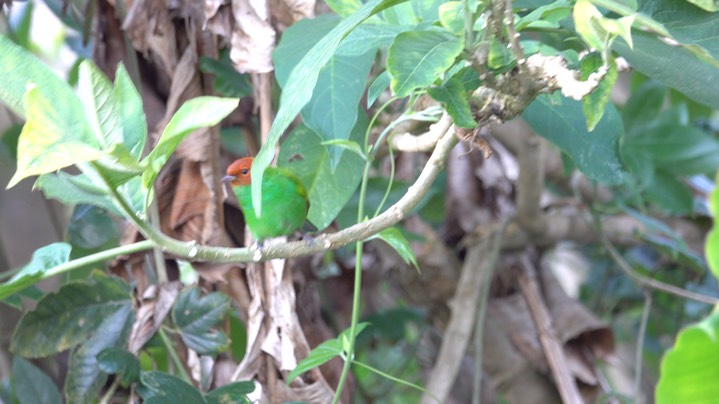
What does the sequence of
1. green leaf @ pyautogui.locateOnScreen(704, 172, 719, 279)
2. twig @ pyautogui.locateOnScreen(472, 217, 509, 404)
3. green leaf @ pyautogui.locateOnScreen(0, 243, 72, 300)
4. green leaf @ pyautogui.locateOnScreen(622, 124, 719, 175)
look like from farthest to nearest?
green leaf @ pyautogui.locateOnScreen(622, 124, 719, 175) < twig @ pyautogui.locateOnScreen(472, 217, 509, 404) < green leaf @ pyautogui.locateOnScreen(0, 243, 72, 300) < green leaf @ pyautogui.locateOnScreen(704, 172, 719, 279)

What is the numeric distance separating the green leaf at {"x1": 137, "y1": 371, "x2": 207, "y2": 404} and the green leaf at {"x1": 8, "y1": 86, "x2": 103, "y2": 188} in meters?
0.54

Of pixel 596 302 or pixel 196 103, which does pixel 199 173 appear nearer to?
pixel 196 103

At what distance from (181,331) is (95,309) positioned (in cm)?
17

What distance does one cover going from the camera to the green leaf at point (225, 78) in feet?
4.58

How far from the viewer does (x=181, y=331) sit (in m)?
1.27

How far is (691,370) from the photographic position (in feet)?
1.70

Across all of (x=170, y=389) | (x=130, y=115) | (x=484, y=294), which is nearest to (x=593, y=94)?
(x=130, y=115)

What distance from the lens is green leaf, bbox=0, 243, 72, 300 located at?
0.87 m

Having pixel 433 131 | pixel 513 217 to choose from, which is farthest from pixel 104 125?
pixel 513 217

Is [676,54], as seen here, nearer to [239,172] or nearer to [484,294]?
[239,172]

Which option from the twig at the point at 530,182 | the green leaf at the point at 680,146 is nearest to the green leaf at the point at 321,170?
the twig at the point at 530,182

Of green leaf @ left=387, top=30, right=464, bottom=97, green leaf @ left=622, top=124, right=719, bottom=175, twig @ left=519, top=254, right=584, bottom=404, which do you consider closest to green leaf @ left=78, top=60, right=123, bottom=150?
green leaf @ left=387, top=30, right=464, bottom=97

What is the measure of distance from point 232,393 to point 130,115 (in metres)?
0.50

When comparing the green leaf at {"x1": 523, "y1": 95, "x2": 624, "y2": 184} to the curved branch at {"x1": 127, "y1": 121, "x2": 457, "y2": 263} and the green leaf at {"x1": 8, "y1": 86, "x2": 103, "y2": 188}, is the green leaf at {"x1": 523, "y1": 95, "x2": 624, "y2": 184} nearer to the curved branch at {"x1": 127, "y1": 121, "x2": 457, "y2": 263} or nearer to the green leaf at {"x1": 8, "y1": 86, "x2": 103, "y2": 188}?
the curved branch at {"x1": 127, "y1": 121, "x2": 457, "y2": 263}
